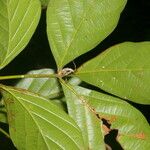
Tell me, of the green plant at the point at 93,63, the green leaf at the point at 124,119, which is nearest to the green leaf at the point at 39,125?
the green plant at the point at 93,63

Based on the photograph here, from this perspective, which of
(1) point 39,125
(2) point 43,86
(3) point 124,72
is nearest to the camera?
(1) point 39,125

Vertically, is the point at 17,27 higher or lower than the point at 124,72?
higher

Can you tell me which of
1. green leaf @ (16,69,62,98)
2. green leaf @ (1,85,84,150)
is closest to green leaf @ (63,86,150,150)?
green leaf @ (1,85,84,150)

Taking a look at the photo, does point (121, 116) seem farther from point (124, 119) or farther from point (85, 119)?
point (85, 119)

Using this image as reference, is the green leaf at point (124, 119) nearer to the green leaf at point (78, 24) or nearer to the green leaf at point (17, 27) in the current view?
the green leaf at point (78, 24)

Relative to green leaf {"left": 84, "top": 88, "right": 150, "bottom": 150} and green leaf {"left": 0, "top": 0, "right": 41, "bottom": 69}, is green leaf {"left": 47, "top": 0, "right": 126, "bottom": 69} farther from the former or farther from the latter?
green leaf {"left": 84, "top": 88, "right": 150, "bottom": 150}

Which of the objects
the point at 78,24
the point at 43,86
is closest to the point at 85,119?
the point at 78,24

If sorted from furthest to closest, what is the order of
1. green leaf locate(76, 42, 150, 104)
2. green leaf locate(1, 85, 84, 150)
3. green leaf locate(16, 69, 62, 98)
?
green leaf locate(16, 69, 62, 98)
green leaf locate(76, 42, 150, 104)
green leaf locate(1, 85, 84, 150)
